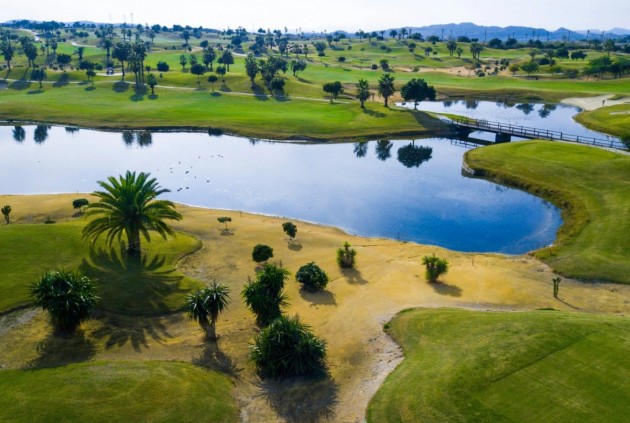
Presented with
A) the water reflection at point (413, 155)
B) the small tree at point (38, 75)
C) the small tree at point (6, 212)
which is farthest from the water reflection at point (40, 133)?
the water reflection at point (413, 155)

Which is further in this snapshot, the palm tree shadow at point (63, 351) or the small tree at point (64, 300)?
the small tree at point (64, 300)

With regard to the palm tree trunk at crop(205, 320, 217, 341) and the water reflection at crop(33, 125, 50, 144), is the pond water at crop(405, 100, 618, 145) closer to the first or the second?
the water reflection at crop(33, 125, 50, 144)

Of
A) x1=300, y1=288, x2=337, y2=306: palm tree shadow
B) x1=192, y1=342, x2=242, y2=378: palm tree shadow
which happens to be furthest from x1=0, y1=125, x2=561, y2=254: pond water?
x1=192, y1=342, x2=242, y2=378: palm tree shadow

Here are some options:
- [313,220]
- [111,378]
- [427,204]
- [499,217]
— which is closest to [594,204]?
[499,217]

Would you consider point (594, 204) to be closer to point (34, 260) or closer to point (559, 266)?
point (559, 266)

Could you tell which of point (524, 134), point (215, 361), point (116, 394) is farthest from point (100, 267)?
point (524, 134)

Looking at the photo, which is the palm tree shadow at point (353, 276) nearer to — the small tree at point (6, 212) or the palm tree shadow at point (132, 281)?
the palm tree shadow at point (132, 281)
